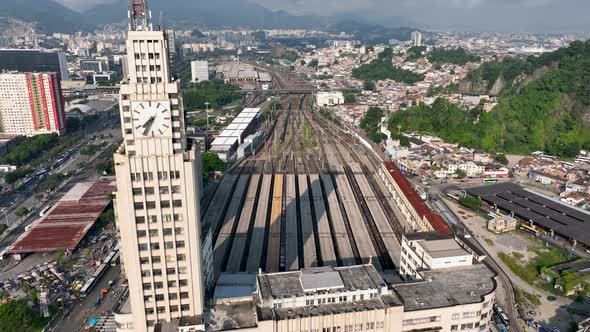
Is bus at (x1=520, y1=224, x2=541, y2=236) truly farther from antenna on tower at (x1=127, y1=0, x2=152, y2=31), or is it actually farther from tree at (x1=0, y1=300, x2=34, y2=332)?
tree at (x1=0, y1=300, x2=34, y2=332)

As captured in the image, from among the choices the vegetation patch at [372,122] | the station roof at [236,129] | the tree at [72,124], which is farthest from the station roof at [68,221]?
the vegetation patch at [372,122]

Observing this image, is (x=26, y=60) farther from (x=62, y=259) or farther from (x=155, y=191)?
(x=155, y=191)

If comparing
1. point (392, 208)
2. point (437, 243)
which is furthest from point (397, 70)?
point (437, 243)

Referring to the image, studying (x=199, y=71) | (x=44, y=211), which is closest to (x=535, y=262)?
(x=44, y=211)

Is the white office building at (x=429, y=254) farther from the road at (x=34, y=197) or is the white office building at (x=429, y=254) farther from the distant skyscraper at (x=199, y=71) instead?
the distant skyscraper at (x=199, y=71)

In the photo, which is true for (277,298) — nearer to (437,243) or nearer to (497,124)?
(437,243)

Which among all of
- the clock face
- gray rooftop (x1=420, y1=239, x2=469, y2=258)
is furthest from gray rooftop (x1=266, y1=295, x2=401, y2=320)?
the clock face

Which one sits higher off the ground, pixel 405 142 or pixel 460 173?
pixel 405 142
